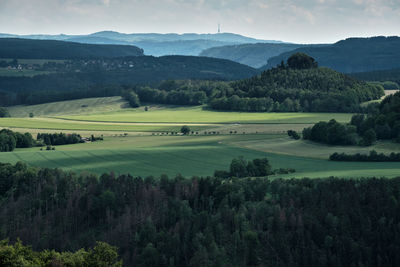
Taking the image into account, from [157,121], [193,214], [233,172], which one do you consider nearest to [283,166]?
[233,172]

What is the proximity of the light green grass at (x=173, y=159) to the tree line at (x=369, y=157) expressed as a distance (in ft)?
6.70

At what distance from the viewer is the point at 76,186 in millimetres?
78188

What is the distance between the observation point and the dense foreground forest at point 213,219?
2361 inches

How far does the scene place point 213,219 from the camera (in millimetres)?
66250

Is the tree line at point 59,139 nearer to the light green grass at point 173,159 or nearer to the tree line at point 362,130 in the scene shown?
the light green grass at point 173,159

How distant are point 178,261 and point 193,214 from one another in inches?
355

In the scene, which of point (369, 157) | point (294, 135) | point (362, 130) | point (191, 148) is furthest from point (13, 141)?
point (369, 157)

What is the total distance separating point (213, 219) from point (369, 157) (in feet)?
119

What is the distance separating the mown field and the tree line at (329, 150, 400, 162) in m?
2.04

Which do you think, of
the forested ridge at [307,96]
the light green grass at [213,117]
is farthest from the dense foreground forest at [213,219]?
the forested ridge at [307,96]

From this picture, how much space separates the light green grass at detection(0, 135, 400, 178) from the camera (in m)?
85.4

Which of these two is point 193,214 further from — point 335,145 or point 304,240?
point 335,145

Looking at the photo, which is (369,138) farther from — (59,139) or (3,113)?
(3,113)

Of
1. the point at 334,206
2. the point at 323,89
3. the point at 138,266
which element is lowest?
the point at 138,266
